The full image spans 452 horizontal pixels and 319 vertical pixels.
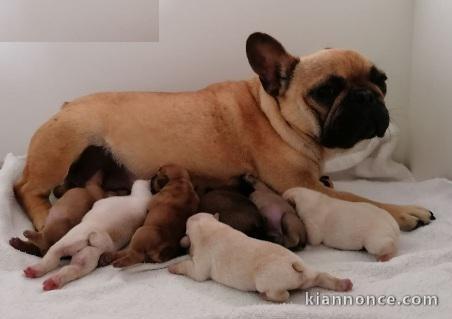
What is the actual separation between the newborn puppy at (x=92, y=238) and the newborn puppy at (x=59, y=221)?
67 millimetres

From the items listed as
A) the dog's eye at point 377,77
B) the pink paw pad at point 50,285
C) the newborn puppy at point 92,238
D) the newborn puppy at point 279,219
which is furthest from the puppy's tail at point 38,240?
the dog's eye at point 377,77

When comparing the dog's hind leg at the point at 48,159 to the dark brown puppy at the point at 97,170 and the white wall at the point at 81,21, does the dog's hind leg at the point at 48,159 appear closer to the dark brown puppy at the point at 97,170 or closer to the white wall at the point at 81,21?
the dark brown puppy at the point at 97,170

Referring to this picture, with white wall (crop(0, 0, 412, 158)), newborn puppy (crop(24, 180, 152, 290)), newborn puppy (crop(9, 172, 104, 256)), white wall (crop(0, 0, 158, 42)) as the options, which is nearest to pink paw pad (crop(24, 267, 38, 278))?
newborn puppy (crop(24, 180, 152, 290))

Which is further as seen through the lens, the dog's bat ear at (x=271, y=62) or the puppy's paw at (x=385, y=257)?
the dog's bat ear at (x=271, y=62)

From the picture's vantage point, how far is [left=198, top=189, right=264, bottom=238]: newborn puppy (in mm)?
1545

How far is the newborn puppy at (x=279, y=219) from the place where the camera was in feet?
5.02

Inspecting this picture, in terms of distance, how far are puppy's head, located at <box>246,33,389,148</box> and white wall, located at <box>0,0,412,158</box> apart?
0.45m

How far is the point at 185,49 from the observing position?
2199 mm

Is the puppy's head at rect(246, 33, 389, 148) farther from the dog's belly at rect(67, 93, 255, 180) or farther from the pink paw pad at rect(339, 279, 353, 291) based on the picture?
the pink paw pad at rect(339, 279, 353, 291)

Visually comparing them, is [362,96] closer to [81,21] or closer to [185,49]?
[185,49]

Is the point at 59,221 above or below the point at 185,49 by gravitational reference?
below

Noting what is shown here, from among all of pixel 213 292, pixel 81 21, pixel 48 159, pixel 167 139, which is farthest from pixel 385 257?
pixel 81 21

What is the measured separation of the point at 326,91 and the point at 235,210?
19.8 inches

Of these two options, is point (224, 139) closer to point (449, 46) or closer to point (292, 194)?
point (292, 194)
